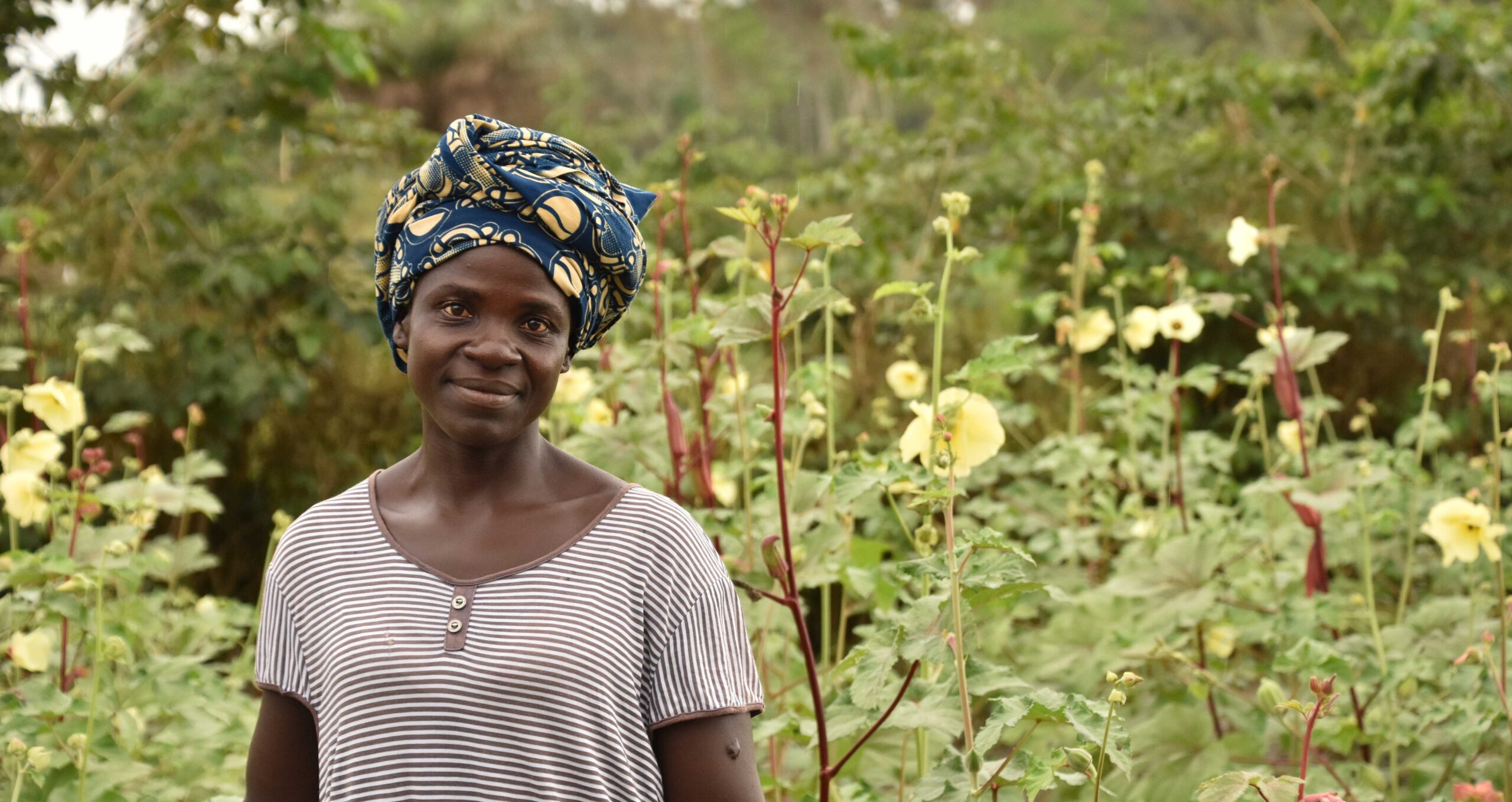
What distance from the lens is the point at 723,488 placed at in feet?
7.66

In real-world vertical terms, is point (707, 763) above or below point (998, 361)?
below

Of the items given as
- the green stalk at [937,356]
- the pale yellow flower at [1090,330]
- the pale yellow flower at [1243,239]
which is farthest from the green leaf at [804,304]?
the pale yellow flower at [1090,330]

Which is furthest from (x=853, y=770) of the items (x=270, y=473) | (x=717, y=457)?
(x=270, y=473)

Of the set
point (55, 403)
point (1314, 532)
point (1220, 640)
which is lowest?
point (1220, 640)

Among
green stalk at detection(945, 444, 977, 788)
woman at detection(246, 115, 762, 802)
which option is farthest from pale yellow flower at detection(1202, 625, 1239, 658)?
woman at detection(246, 115, 762, 802)

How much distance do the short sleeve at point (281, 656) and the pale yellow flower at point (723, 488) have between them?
3.24ft

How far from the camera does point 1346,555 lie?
255 centimetres

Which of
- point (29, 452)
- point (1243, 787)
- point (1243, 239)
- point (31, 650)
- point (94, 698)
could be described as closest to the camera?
point (1243, 787)

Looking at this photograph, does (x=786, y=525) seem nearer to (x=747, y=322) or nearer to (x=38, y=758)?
(x=747, y=322)

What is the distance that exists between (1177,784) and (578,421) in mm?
1128

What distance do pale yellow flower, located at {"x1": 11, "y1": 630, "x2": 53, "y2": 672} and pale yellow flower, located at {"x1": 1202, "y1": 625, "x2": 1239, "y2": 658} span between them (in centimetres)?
174

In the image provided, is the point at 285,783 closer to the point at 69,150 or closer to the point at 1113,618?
the point at 1113,618

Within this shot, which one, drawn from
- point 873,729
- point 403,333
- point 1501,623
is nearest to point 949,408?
point 873,729

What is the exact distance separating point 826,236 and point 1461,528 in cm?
119
